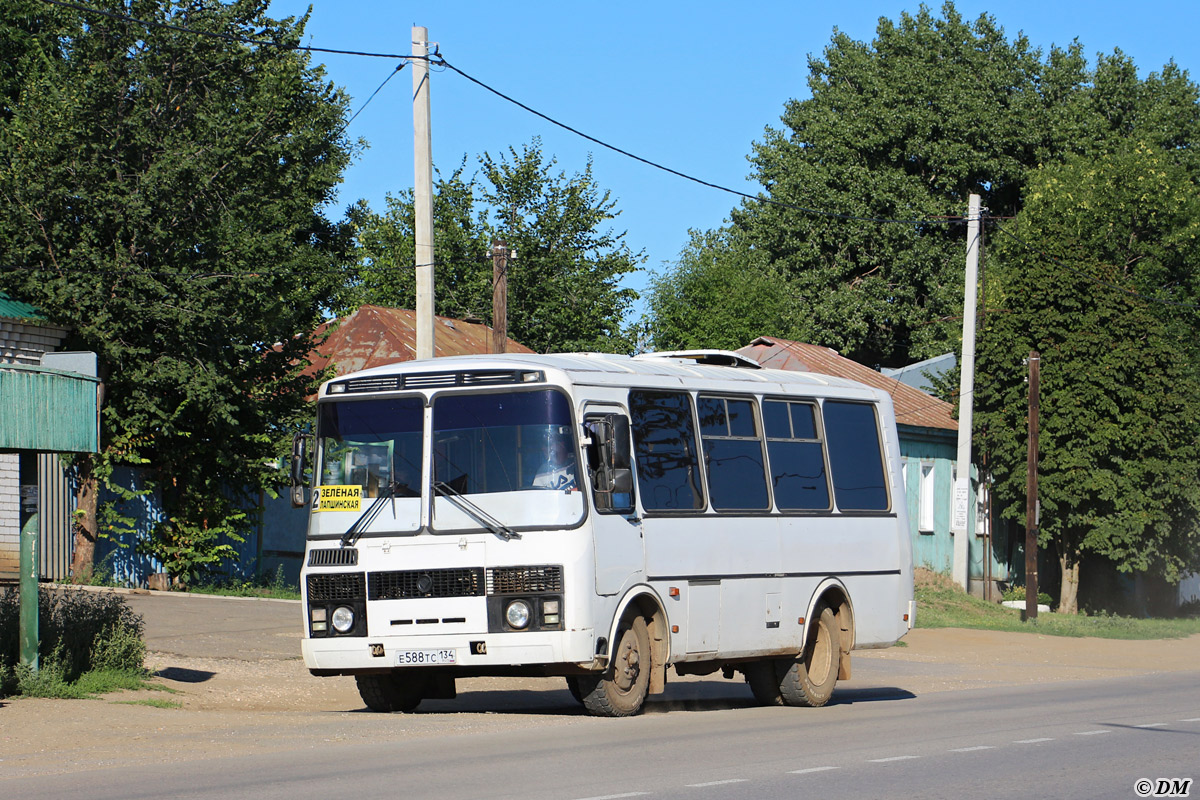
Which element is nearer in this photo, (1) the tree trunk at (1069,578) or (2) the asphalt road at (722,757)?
(2) the asphalt road at (722,757)

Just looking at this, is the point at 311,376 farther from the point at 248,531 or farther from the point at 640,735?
the point at 640,735

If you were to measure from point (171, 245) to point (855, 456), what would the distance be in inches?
498

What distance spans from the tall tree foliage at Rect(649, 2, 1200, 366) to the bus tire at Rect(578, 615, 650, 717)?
40.8 metres

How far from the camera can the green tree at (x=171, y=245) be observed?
77.5ft

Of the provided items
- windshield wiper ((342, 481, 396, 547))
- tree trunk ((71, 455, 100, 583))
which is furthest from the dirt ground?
tree trunk ((71, 455, 100, 583))

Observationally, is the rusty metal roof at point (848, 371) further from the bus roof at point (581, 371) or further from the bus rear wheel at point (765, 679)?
the bus roof at point (581, 371)

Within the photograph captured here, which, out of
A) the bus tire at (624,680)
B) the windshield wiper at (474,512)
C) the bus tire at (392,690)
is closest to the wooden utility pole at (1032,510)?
the bus tire at (624,680)

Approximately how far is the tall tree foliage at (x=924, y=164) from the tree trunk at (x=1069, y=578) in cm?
1441

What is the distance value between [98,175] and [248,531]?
282 inches

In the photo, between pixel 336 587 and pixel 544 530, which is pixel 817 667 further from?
pixel 336 587

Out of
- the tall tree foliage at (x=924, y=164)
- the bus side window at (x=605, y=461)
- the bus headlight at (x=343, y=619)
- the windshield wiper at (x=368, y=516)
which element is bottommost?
the bus headlight at (x=343, y=619)

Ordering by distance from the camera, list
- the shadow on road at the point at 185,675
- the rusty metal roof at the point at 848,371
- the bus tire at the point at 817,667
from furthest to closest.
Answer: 1. the rusty metal roof at the point at 848,371
2. the shadow on road at the point at 185,675
3. the bus tire at the point at 817,667

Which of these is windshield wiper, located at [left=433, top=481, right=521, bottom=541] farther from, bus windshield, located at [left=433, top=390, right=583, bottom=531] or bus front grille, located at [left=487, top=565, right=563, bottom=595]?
bus front grille, located at [left=487, top=565, right=563, bottom=595]

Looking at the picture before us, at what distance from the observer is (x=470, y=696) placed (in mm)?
16547
